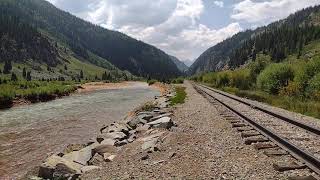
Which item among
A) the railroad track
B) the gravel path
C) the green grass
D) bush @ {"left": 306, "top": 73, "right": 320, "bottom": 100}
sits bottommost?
the green grass

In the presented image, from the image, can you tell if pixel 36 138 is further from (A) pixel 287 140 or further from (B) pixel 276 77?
(B) pixel 276 77

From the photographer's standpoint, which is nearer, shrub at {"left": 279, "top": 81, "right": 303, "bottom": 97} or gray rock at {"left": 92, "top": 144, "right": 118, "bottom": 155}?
gray rock at {"left": 92, "top": 144, "right": 118, "bottom": 155}

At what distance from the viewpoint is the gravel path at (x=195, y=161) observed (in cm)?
1166

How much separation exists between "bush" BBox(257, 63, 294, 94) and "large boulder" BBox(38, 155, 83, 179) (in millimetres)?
44597

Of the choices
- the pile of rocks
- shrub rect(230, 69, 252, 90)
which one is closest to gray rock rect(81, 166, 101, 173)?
the pile of rocks

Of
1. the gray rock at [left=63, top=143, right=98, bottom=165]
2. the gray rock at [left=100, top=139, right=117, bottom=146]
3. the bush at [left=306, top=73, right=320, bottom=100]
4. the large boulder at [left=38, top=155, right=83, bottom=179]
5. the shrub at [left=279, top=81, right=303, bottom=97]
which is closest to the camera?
the large boulder at [left=38, top=155, right=83, bottom=179]

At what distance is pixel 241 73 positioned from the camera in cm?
9388

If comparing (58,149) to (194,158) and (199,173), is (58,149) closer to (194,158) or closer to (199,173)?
(194,158)

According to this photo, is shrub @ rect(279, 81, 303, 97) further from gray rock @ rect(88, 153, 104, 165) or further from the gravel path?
gray rock @ rect(88, 153, 104, 165)

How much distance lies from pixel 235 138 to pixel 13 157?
37.6ft

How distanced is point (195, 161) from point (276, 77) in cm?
4734

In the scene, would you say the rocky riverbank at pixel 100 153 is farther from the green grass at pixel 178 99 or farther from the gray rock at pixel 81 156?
the green grass at pixel 178 99

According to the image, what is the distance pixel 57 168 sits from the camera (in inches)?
601

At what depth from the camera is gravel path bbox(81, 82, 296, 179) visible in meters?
11.7
